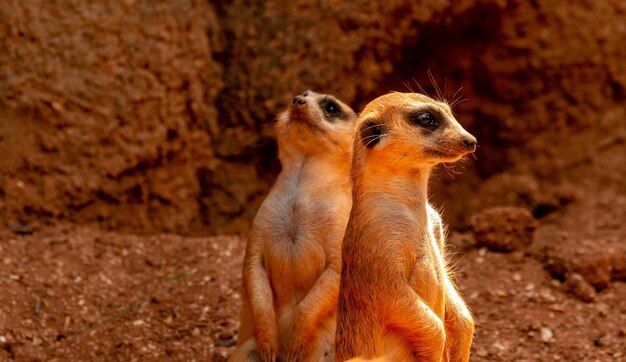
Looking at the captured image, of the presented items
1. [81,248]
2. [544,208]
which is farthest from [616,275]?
[81,248]

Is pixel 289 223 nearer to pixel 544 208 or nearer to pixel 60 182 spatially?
pixel 60 182

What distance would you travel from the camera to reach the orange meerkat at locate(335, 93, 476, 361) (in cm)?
370

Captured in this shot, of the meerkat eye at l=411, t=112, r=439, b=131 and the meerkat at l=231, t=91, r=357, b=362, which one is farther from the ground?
the meerkat eye at l=411, t=112, r=439, b=131

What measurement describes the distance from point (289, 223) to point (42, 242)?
1.90 m

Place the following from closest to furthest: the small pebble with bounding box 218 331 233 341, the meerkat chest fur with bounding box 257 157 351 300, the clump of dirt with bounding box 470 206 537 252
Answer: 1. the meerkat chest fur with bounding box 257 157 351 300
2. the small pebble with bounding box 218 331 233 341
3. the clump of dirt with bounding box 470 206 537 252

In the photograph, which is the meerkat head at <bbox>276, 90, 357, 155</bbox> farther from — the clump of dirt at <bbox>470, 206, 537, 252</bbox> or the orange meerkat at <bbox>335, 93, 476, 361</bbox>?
the clump of dirt at <bbox>470, 206, 537, 252</bbox>

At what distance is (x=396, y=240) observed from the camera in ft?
12.2

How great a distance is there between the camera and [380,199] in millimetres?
3807

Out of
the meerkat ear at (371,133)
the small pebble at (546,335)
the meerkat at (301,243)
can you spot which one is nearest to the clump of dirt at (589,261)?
the small pebble at (546,335)

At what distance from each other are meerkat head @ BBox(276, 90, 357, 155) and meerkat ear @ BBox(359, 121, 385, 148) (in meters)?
0.96

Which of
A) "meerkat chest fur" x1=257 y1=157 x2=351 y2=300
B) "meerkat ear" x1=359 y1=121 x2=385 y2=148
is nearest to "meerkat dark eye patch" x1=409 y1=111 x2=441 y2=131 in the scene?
"meerkat ear" x1=359 y1=121 x2=385 y2=148

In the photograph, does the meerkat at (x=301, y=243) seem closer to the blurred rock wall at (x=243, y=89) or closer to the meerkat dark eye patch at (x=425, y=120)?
the meerkat dark eye patch at (x=425, y=120)

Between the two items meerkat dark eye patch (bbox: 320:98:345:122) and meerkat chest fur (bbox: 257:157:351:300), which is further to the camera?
meerkat dark eye patch (bbox: 320:98:345:122)

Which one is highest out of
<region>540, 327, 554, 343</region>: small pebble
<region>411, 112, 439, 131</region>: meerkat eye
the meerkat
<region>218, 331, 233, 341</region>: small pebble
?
<region>411, 112, 439, 131</region>: meerkat eye
